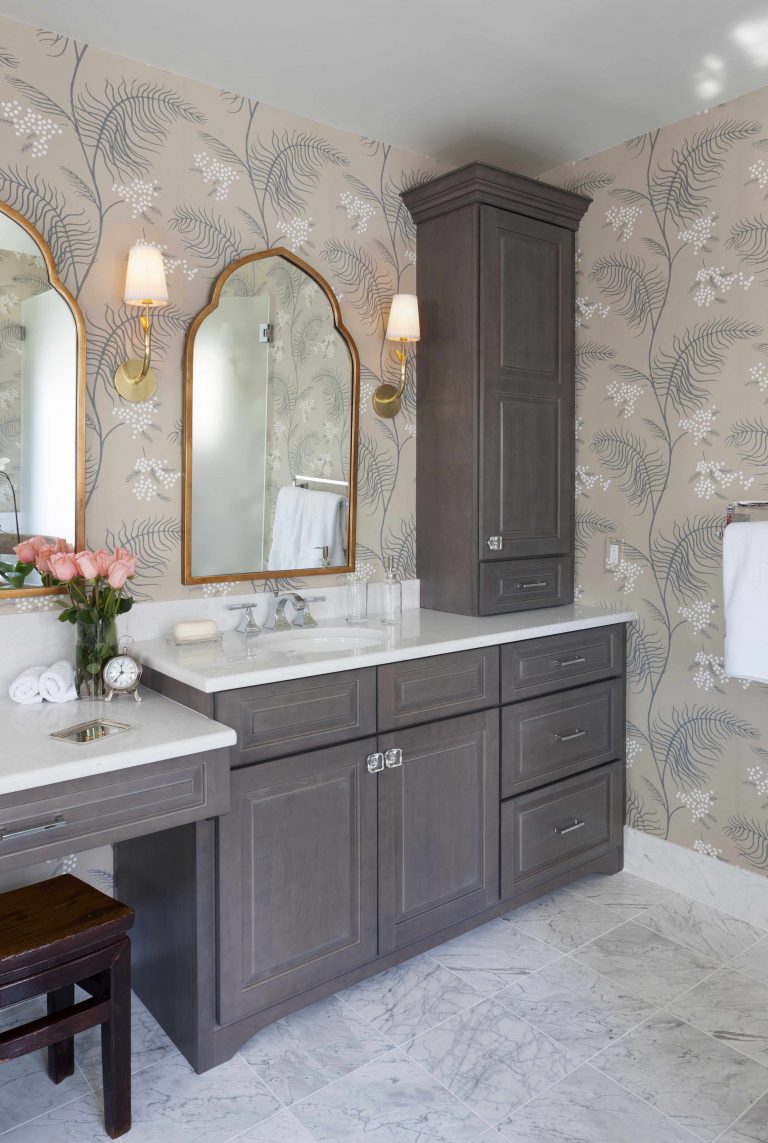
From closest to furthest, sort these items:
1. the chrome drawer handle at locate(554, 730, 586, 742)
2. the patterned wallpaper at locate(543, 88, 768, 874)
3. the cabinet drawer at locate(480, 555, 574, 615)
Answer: the patterned wallpaper at locate(543, 88, 768, 874)
the chrome drawer handle at locate(554, 730, 586, 742)
the cabinet drawer at locate(480, 555, 574, 615)

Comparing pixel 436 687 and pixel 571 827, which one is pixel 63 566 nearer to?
pixel 436 687

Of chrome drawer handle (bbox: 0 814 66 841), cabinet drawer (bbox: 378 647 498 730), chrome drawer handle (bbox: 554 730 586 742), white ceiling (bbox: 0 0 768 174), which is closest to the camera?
chrome drawer handle (bbox: 0 814 66 841)

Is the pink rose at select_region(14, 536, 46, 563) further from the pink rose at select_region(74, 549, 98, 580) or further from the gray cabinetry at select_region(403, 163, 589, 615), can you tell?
the gray cabinetry at select_region(403, 163, 589, 615)

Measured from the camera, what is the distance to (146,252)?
2.09m

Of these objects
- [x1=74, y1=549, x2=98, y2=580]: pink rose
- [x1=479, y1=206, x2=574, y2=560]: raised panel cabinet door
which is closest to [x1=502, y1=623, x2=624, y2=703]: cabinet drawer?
[x1=479, y1=206, x2=574, y2=560]: raised panel cabinet door

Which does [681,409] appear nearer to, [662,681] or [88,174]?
[662,681]

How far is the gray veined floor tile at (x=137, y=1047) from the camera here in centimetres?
187

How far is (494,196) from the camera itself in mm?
2598

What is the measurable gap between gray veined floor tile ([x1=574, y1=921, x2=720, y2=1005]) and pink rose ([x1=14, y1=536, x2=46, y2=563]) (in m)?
1.84

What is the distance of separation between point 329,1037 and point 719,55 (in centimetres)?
275

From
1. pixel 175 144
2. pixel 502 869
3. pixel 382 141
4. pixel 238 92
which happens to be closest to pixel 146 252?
pixel 175 144

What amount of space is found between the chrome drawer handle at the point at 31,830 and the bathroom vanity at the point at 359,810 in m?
0.34

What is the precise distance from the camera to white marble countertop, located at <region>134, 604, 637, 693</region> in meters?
1.91

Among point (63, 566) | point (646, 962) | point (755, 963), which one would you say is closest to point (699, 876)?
point (755, 963)
